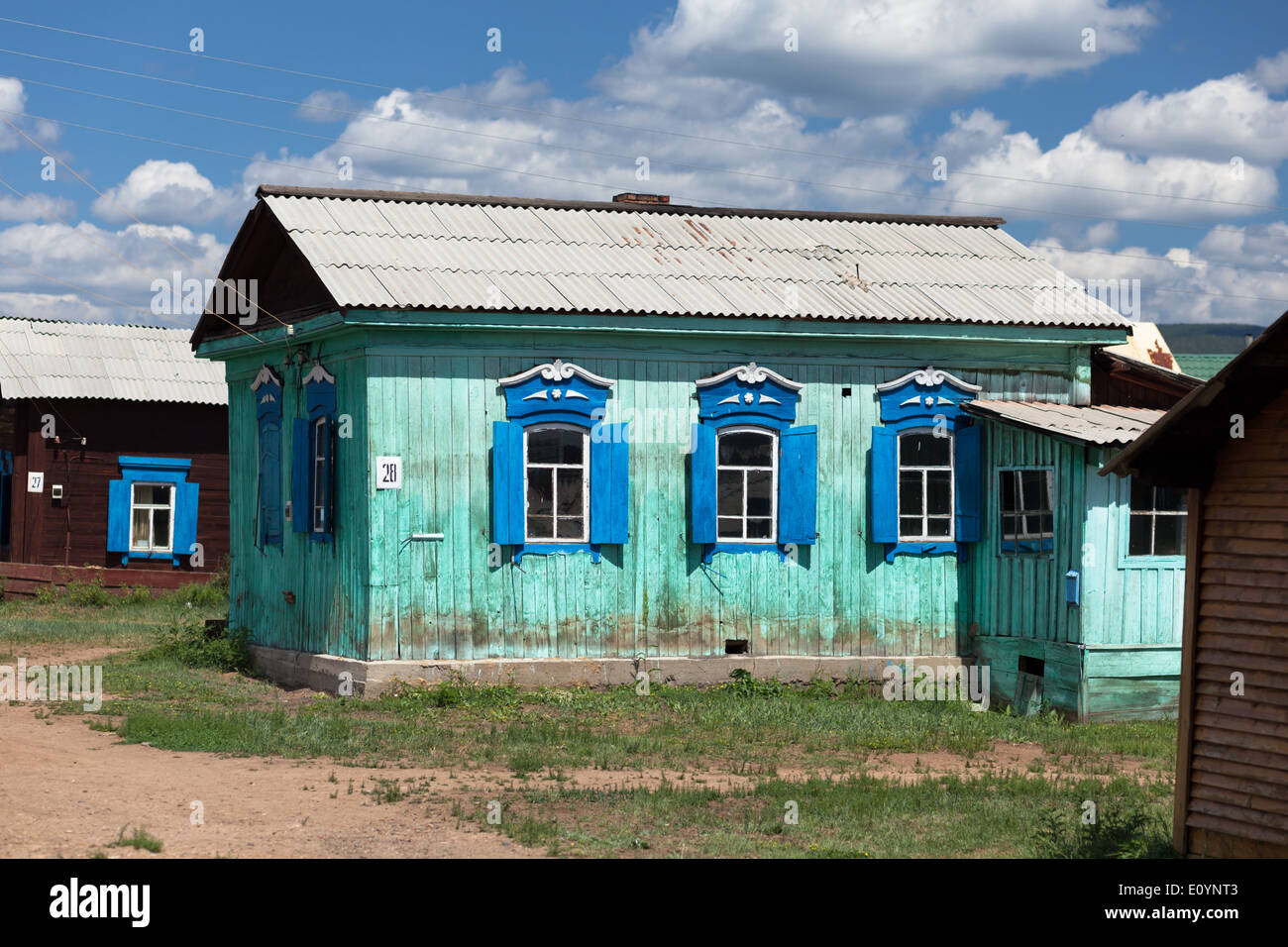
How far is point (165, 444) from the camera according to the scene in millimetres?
28078

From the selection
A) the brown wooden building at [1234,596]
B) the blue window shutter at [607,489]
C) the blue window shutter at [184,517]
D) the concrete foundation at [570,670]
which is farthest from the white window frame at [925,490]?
the blue window shutter at [184,517]

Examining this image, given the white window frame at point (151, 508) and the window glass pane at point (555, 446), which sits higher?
the window glass pane at point (555, 446)

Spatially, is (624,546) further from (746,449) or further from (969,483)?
(969,483)

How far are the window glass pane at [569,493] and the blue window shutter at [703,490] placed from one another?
1248 millimetres

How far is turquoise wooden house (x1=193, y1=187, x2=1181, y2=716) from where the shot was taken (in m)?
14.8

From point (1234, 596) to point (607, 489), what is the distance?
7.66 metres

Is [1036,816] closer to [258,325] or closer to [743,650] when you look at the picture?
[743,650]

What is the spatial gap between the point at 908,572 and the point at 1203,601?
7.44 m

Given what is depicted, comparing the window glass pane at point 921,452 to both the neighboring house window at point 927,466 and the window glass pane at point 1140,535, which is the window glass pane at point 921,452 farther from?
the window glass pane at point 1140,535

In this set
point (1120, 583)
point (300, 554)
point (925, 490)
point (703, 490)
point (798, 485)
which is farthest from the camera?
point (300, 554)

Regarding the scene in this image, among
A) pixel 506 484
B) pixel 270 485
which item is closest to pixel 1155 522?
pixel 506 484

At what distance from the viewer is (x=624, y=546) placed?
1557cm

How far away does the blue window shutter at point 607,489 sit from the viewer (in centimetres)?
1529
